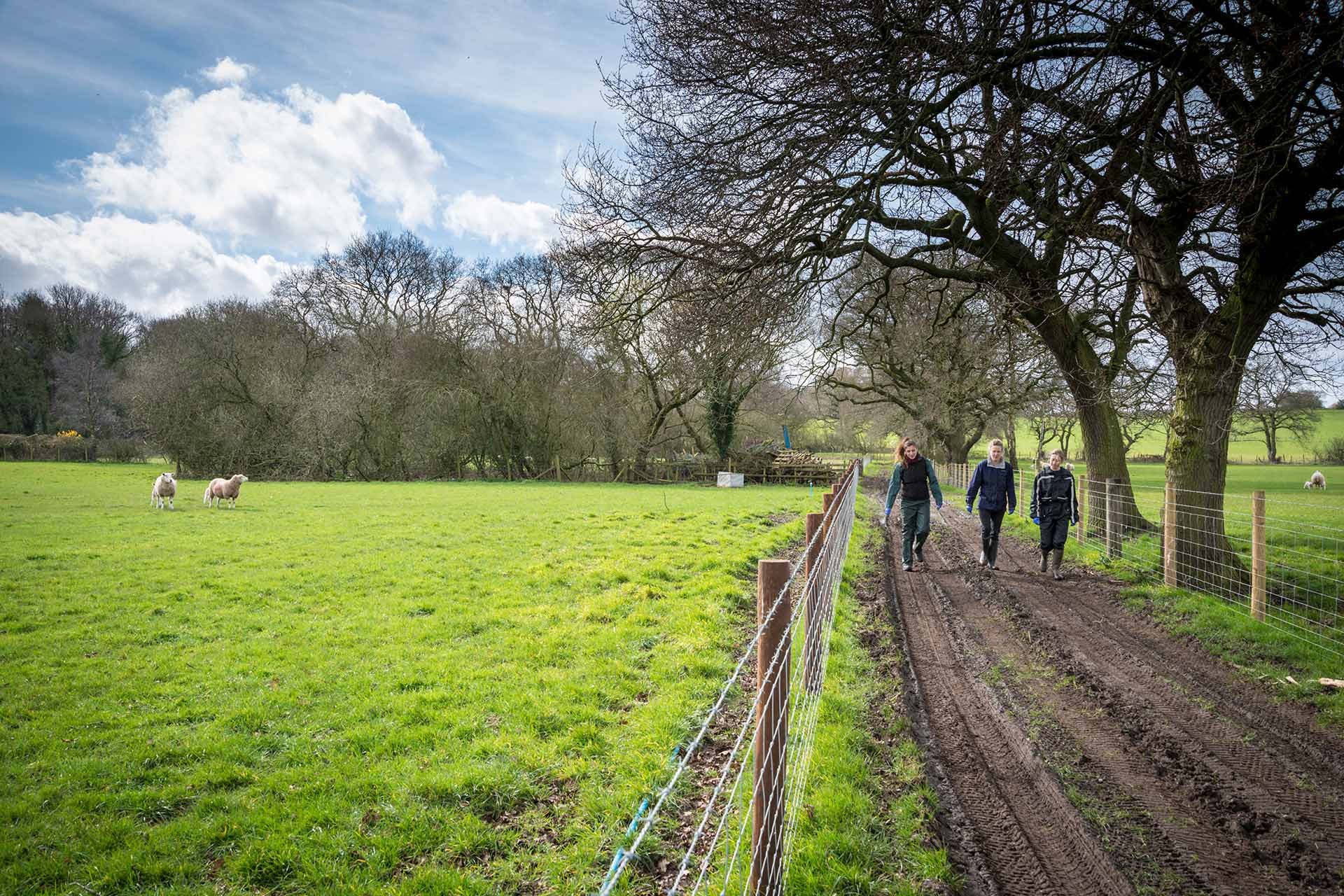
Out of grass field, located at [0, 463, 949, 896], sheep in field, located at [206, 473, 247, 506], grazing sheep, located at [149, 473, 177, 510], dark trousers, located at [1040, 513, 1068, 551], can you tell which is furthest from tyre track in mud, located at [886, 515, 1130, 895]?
grazing sheep, located at [149, 473, 177, 510]

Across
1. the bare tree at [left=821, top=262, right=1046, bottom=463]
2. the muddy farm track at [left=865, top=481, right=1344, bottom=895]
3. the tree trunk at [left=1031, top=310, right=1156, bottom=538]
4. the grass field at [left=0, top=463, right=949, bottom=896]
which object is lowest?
the grass field at [left=0, top=463, right=949, bottom=896]

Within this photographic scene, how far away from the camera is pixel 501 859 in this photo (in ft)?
10.5

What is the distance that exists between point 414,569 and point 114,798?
6071 millimetres

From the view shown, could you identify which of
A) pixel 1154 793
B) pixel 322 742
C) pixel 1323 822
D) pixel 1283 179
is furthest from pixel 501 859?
pixel 1283 179

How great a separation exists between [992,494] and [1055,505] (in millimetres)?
781

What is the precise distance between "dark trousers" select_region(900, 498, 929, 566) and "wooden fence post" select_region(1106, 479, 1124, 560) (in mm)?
2934

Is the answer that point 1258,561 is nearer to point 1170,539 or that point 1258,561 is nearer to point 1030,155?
point 1170,539

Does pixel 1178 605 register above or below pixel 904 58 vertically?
below

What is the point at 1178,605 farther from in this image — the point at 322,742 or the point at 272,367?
the point at 272,367

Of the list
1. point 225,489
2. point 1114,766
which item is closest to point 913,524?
point 1114,766

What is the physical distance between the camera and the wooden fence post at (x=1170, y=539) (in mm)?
8102

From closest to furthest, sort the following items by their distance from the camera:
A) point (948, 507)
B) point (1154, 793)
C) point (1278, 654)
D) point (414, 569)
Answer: point (1154, 793) → point (1278, 654) → point (414, 569) → point (948, 507)

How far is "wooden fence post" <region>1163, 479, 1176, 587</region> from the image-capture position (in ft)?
26.6

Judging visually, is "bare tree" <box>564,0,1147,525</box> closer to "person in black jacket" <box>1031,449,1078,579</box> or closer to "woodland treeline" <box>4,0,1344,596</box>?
"woodland treeline" <box>4,0,1344,596</box>
